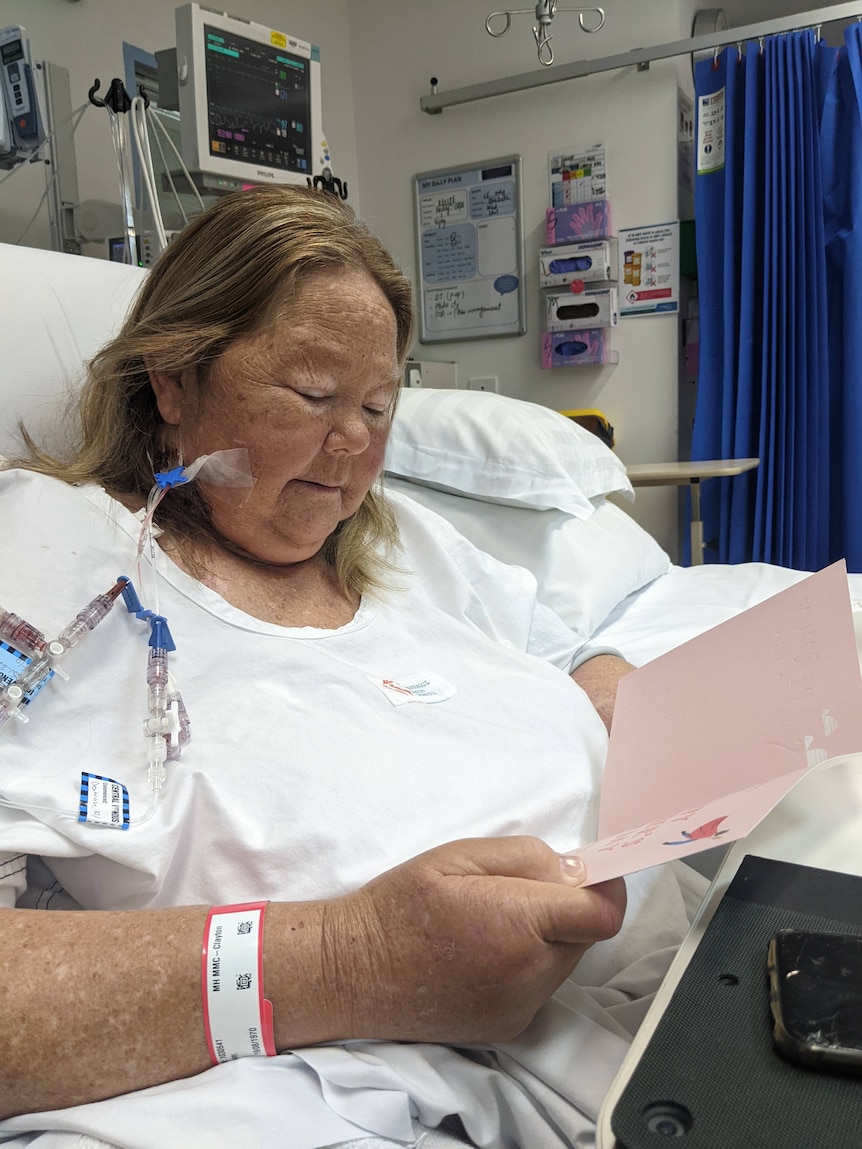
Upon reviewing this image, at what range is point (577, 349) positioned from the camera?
341 cm

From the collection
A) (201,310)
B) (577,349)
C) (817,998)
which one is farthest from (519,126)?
(817,998)

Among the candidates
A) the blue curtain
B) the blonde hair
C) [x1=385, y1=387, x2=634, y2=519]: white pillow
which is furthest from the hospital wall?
the blonde hair

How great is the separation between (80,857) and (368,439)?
1.64 ft

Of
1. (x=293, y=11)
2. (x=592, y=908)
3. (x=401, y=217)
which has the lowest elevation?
(x=592, y=908)

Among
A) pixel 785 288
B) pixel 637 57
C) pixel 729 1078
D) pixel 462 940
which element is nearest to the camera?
pixel 729 1078

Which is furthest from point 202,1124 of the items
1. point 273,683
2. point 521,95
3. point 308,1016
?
point 521,95

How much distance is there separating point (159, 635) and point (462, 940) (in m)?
0.37

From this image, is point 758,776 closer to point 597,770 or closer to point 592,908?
point 592,908

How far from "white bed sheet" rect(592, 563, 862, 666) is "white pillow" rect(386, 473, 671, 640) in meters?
0.04

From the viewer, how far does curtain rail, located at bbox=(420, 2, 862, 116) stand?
285cm

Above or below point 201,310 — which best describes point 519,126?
above

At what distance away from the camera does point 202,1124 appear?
0.52m

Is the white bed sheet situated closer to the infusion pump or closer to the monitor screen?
the monitor screen

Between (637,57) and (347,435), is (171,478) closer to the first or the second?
(347,435)
